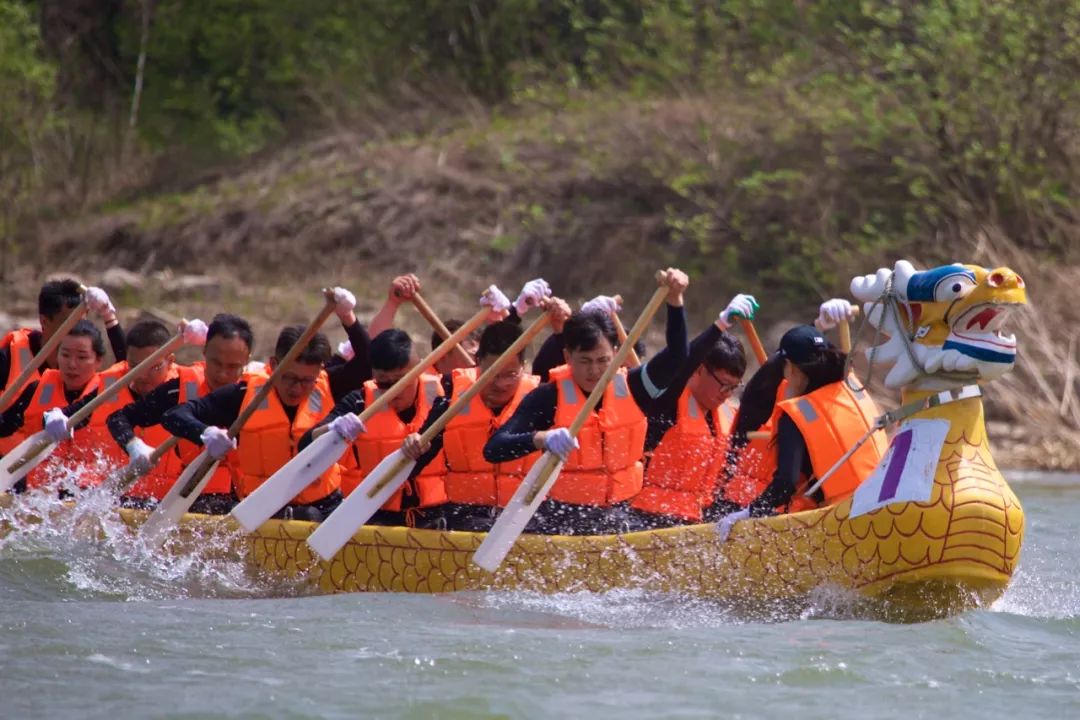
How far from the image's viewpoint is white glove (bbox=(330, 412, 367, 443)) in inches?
272

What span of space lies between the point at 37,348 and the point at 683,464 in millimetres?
3865

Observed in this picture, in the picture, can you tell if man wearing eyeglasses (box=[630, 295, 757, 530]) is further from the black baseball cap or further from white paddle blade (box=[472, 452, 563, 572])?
white paddle blade (box=[472, 452, 563, 572])

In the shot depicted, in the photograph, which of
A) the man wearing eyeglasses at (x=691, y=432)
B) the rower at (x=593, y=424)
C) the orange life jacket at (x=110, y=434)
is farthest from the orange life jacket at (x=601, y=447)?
the orange life jacket at (x=110, y=434)

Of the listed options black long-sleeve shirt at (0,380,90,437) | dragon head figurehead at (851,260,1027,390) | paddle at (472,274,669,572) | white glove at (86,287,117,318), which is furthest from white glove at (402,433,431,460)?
black long-sleeve shirt at (0,380,90,437)

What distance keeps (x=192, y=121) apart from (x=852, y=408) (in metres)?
16.3

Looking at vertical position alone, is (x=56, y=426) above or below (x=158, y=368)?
below

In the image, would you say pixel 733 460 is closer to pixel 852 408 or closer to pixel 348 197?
pixel 852 408

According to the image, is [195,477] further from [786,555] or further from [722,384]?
[786,555]

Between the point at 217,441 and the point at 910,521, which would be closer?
the point at 910,521

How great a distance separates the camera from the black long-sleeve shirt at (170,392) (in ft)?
25.4

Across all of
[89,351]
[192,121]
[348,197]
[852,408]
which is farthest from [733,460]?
[192,121]

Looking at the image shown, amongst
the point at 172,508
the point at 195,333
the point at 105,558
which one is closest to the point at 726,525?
the point at 172,508

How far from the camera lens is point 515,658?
5586 mm

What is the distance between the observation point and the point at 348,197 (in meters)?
17.8
